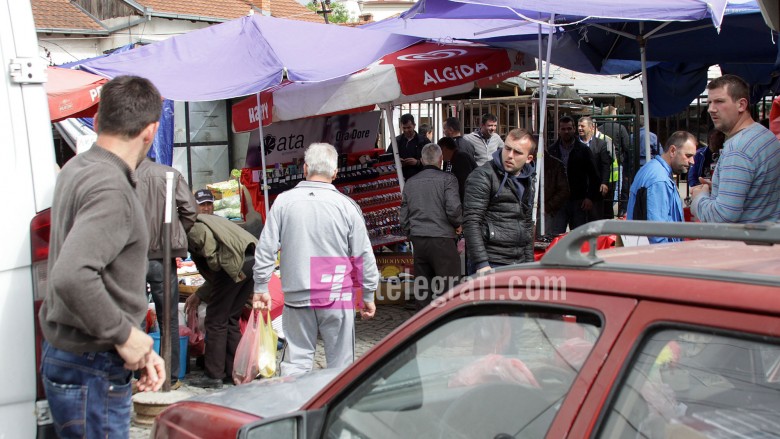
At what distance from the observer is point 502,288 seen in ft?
6.66

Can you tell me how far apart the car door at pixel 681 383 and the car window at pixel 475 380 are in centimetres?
11

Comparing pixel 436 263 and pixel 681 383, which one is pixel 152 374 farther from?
pixel 436 263

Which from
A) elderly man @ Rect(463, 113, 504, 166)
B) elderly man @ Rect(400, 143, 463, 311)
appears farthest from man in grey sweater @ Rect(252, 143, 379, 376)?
elderly man @ Rect(463, 113, 504, 166)

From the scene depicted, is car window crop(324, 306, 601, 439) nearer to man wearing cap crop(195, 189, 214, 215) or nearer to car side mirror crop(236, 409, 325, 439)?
car side mirror crop(236, 409, 325, 439)

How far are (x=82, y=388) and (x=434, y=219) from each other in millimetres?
4385

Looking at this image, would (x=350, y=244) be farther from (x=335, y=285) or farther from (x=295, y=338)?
(x=295, y=338)

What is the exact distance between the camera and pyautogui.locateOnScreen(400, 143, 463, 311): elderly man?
695 cm

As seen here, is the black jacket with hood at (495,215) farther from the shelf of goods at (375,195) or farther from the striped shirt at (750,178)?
the shelf of goods at (375,195)

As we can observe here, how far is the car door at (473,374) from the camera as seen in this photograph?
5.93 ft

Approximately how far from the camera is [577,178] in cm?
979

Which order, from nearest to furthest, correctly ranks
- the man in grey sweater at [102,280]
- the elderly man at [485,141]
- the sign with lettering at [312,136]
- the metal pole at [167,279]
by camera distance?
the man in grey sweater at [102,280] → the metal pole at [167,279] → the sign with lettering at [312,136] → the elderly man at [485,141]

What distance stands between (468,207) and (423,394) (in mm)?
3666

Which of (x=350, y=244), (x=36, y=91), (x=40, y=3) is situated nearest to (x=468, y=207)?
(x=350, y=244)

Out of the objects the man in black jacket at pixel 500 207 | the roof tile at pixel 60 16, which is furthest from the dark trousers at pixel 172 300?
the roof tile at pixel 60 16
